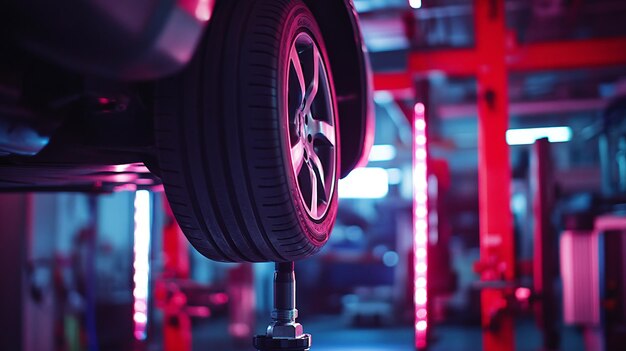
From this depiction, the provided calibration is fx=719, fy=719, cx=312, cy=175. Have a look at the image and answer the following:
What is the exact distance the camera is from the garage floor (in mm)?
6725

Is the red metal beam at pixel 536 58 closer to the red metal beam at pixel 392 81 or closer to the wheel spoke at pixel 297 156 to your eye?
the red metal beam at pixel 392 81

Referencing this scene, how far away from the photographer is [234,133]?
1.53 metres

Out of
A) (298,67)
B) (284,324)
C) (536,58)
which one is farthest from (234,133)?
(536,58)

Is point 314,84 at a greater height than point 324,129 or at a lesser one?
greater

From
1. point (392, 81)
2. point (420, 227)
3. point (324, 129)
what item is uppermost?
point (392, 81)

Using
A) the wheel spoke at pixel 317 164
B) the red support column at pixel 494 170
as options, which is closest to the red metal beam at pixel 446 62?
the red support column at pixel 494 170

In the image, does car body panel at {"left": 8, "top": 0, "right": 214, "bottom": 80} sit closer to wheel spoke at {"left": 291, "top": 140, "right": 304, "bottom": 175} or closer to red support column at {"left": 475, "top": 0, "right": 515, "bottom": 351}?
wheel spoke at {"left": 291, "top": 140, "right": 304, "bottom": 175}

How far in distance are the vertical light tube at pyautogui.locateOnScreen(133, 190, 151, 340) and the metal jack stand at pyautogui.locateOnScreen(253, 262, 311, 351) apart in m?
2.16

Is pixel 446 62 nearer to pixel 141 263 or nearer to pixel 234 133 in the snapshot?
pixel 141 263

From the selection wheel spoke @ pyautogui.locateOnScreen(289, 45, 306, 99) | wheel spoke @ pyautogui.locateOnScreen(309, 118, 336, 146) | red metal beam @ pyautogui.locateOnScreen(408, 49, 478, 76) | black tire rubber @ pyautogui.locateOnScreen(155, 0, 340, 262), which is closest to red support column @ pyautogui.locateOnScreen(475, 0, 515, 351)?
red metal beam @ pyautogui.locateOnScreen(408, 49, 478, 76)

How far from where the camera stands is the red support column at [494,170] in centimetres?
458

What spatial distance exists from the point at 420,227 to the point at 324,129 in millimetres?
2302

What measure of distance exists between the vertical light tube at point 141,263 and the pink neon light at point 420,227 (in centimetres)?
153

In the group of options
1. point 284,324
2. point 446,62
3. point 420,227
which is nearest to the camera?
point 284,324
